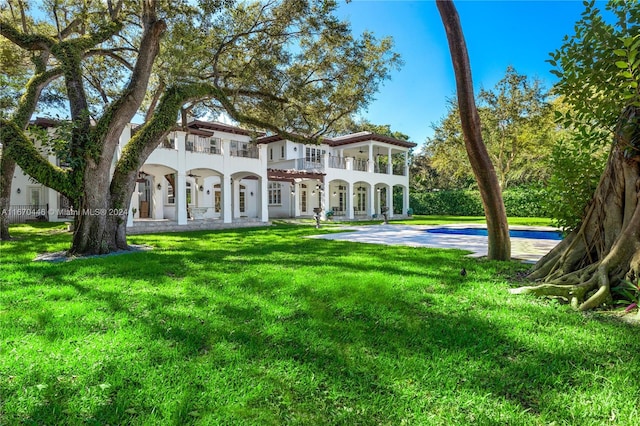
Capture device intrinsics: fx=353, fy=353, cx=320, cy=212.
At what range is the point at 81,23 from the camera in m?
12.0

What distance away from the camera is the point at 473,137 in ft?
20.0

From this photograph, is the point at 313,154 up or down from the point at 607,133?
up

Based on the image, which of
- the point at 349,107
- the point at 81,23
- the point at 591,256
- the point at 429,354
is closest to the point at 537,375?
the point at 429,354

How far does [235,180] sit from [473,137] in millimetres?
18444

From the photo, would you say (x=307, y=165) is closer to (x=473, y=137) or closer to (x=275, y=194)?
(x=275, y=194)

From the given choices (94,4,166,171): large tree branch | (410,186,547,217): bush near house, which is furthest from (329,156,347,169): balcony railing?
(94,4,166,171): large tree branch

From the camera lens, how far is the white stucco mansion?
55.6 ft

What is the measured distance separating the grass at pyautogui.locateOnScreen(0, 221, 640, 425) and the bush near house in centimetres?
2439

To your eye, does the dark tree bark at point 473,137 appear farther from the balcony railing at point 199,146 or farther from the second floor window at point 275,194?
the second floor window at point 275,194

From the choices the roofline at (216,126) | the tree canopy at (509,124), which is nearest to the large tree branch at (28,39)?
the roofline at (216,126)

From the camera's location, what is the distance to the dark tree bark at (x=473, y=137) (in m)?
5.59

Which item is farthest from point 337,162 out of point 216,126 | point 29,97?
point 29,97

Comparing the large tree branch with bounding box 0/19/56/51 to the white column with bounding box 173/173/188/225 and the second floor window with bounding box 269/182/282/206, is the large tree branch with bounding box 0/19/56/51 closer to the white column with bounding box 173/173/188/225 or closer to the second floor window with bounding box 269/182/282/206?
the white column with bounding box 173/173/188/225

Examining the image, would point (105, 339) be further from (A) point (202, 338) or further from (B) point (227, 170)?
(B) point (227, 170)
